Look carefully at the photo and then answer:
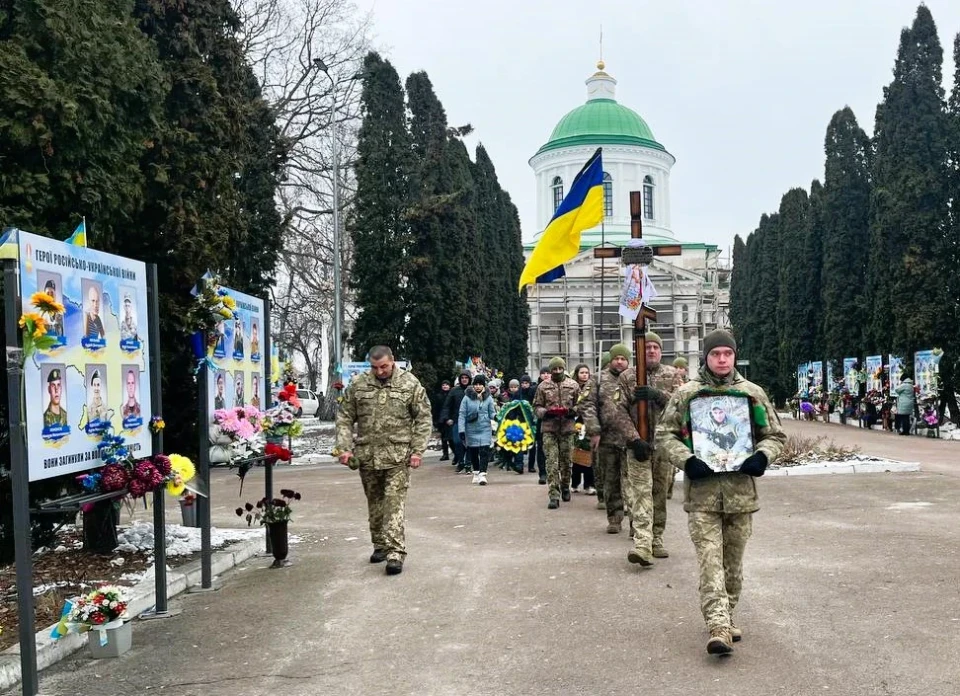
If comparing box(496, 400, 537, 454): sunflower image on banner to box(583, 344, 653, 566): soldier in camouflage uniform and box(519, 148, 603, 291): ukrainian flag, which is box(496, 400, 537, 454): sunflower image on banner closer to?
box(519, 148, 603, 291): ukrainian flag

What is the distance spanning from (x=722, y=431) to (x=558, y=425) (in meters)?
7.29

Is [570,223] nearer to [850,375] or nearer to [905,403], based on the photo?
[905,403]

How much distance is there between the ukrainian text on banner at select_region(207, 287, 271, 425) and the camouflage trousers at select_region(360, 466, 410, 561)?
1.42 meters

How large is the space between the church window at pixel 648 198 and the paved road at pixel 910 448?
50.1 metres

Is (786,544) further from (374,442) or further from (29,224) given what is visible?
(29,224)

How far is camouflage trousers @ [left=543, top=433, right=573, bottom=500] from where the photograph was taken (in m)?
12.4

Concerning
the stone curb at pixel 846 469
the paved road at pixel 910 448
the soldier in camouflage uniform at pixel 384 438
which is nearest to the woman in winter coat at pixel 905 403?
the paved road at pixel 910 448

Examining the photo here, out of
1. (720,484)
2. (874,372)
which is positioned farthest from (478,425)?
(874,372)

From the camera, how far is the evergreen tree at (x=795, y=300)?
48.1 metres

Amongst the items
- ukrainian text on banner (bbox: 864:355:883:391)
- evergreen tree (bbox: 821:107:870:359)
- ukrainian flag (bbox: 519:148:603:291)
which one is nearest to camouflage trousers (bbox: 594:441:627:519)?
ukrainian flag (bbox: 519:148:603:291)

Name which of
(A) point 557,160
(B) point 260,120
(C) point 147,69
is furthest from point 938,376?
(A) point 557,160

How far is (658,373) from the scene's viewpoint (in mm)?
9133

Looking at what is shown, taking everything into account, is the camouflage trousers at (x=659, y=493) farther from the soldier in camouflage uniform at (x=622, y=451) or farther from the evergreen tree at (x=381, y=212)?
the evergreen tree at (x=381, y=212)

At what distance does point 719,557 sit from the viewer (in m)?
5.57
